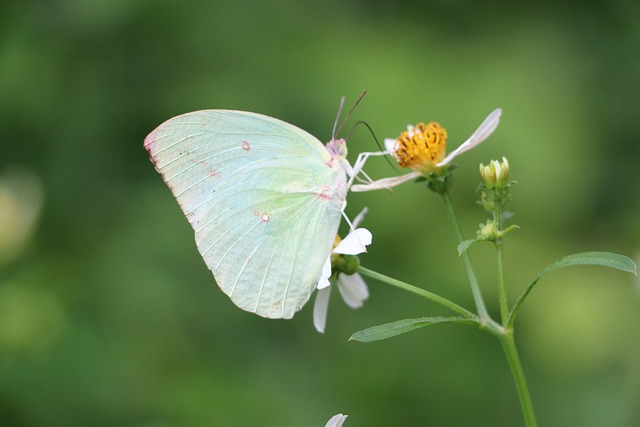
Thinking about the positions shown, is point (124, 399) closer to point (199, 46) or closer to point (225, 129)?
point (225, 129)

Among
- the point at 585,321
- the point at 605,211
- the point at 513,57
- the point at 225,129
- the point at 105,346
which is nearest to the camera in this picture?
the point at 225,129

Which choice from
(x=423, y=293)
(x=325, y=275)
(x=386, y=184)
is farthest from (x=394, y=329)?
(x=386, y=184)

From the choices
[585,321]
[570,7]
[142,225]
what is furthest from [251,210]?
[570,7]

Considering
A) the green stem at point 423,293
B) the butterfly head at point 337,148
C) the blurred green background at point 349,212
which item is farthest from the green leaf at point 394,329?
A: the blurred green background at point 349,212

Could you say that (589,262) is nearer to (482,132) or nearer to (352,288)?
(482,132)

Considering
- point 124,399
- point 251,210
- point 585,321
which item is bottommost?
point 124,399

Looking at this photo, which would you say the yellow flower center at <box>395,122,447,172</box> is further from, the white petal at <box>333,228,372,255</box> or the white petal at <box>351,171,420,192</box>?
the white petal at <box>333,228,372,255</box>

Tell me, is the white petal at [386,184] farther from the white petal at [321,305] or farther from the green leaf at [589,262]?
the green leaf at [589,262]
